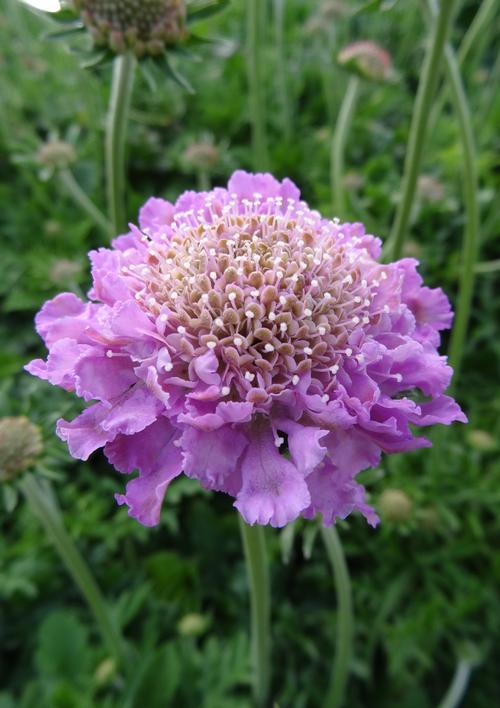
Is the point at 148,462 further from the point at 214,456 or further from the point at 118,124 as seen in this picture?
the point at 118,124

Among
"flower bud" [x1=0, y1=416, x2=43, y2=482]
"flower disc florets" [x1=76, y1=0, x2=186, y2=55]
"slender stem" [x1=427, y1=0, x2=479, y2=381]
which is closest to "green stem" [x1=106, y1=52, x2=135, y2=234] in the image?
"flower disc florets" [x1=76, y1=0, x2=186, y2=55]

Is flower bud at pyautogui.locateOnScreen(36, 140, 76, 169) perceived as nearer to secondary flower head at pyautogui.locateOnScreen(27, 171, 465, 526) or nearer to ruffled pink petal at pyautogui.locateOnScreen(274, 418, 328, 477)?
secondary flower head at pyautogui.locateOnScreen(27, 171, 465, 526)

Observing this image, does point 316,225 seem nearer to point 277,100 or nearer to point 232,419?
point 232,419

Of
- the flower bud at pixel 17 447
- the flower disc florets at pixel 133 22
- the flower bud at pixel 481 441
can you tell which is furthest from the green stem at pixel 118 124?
the flower bud at pixel 481 441

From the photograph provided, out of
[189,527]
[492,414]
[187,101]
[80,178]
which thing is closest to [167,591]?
[189,527]

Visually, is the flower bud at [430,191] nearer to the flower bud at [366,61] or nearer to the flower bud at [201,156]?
the flower bud at [366,61]

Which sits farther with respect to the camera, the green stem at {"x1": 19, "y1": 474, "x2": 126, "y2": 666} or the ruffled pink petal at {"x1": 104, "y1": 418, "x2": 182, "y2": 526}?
the green stem at {"x1": 19, "y1": 474, "x2": 126, "y2": 666}
